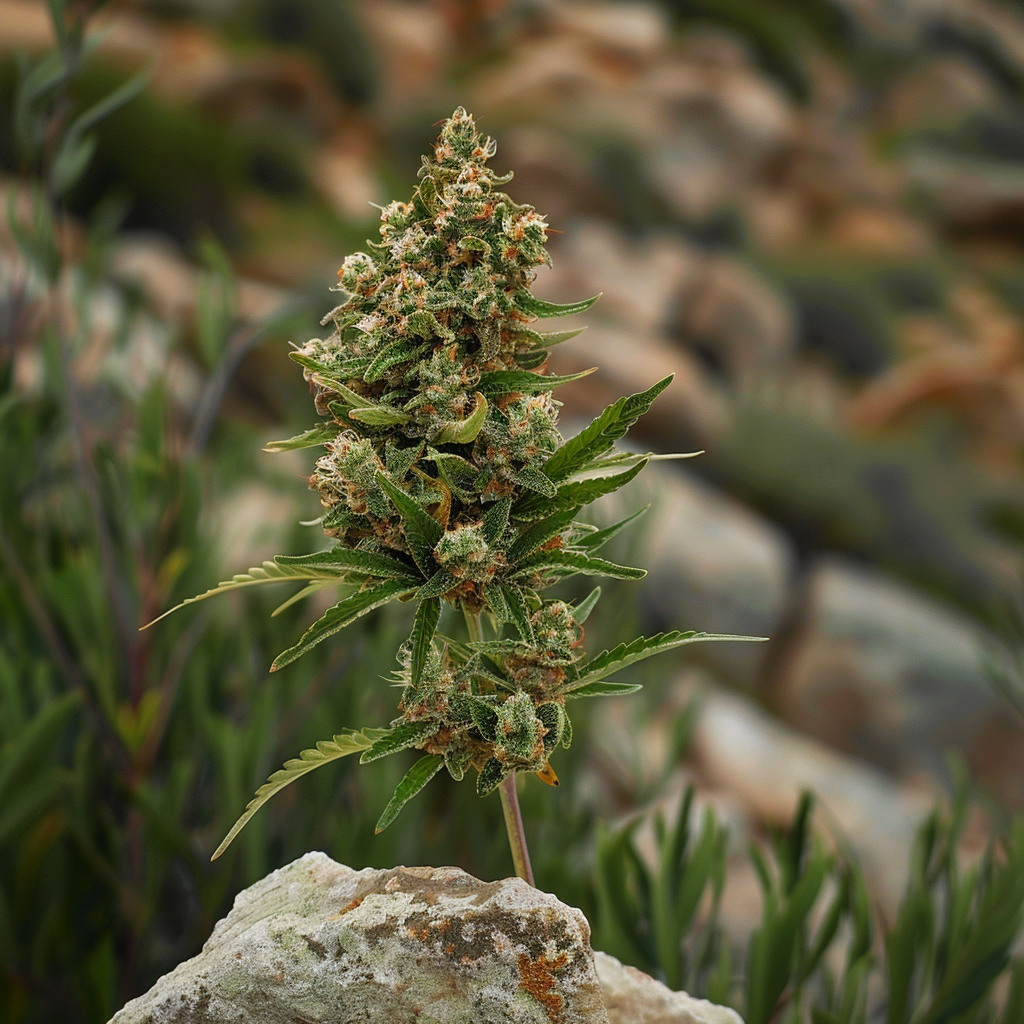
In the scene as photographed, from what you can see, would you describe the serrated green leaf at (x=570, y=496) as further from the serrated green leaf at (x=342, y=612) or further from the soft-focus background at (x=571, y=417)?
the soft-focus background at (x=571, y=417)

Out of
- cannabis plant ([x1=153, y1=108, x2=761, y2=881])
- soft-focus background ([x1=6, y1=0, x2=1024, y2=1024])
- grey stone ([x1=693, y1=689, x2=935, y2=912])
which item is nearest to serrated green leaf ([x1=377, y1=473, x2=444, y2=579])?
cannabis plant ([x1=153, y1=108, x2=761, y2=881])

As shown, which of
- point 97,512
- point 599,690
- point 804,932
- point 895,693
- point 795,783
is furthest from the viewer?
point 895,693

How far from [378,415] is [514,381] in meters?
0.12

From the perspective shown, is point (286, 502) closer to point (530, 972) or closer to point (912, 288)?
point (530, 972)

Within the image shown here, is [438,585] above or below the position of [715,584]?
above

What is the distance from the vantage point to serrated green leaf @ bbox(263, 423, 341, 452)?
787 millimetres

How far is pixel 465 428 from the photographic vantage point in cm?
71

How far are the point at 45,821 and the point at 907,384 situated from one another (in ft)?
→ 32.8

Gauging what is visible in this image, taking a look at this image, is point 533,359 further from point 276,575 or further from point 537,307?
point 276,575

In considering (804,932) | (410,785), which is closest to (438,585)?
(410,785)

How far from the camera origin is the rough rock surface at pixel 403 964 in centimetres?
77

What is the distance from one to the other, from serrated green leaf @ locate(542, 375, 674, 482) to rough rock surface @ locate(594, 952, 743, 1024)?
0.56 m

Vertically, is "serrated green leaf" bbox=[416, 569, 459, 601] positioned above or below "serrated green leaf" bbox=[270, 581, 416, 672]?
above

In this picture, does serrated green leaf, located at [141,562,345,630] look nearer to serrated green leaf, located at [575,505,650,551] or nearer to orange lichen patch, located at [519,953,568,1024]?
serrated green leaf, located at [575,505,650,551]
